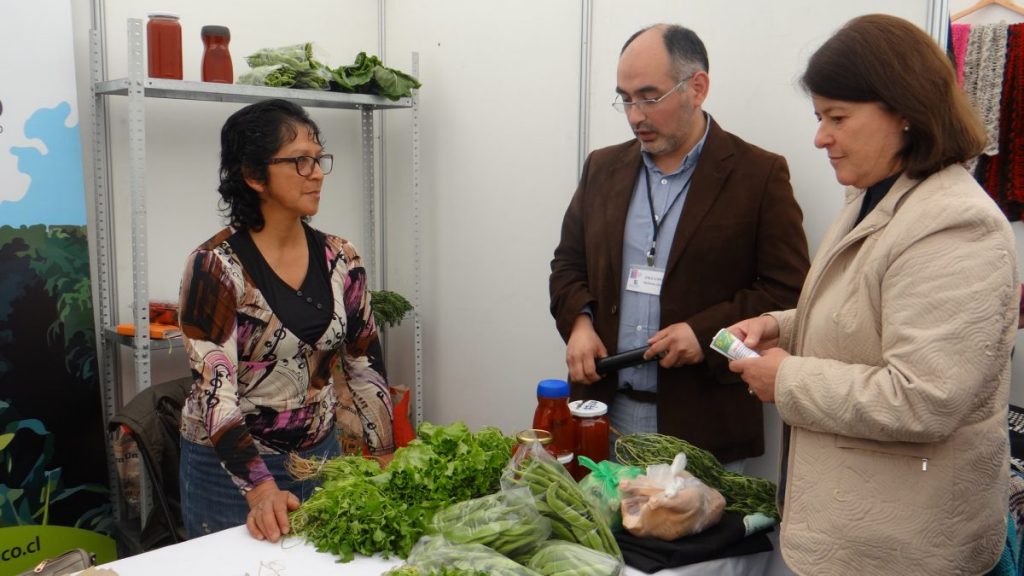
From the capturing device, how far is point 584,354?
7.38 feet

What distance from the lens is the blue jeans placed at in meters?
2.02

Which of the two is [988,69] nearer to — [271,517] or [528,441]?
[528,441]

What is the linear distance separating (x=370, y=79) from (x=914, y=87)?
9.07ft

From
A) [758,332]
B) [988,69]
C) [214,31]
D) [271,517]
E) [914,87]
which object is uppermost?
[214,31]

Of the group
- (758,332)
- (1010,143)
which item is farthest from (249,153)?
(1010,143)

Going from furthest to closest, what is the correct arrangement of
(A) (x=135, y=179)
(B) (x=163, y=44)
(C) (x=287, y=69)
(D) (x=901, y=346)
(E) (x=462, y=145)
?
(E) (x=462, y=145), (C) (x=287, y=69), (B) (x=163, y=44), (A) (x=135, y=179), (D) (x=901, y=346)

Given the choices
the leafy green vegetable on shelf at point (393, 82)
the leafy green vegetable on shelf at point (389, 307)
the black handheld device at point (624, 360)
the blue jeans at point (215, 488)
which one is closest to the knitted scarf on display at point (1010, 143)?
the black handheld device at point (624, 360)

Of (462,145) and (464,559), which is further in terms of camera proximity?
(462,145)

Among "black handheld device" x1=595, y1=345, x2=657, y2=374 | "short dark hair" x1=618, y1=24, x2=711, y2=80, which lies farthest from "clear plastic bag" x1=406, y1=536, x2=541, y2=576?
"short dark hair" x1=618, y1=24, x2=711, y2=80

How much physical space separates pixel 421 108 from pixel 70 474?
2.27 m

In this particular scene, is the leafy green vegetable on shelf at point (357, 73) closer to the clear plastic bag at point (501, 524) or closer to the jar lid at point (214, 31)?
the jar lid at point (214, 31)

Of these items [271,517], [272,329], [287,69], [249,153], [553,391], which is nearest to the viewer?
[271,517]

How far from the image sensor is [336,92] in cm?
367

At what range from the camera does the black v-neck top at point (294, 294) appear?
201 centimetres
